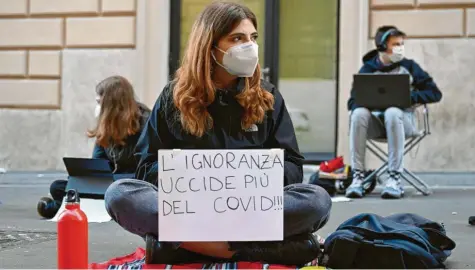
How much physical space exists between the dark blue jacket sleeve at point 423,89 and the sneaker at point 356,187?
2.75 ft

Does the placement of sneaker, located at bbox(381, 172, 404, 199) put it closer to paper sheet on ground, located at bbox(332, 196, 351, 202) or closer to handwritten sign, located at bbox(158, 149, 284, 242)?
paper sheet on ground, located at bbox(332, 196, 351, 202)

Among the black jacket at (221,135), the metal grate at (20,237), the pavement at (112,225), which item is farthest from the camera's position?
the metal grate at (20,237)

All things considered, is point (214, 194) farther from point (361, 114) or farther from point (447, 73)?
point (447, 73)

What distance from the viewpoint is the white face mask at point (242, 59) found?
3730mm

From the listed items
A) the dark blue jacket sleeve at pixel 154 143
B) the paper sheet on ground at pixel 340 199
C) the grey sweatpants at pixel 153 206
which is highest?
the dark blue jacket sleeve at pixel 154 143

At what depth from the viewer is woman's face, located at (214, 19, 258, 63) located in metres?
3.77

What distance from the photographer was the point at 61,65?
10.2m

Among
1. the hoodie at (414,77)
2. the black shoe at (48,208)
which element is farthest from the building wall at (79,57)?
the black shoe at (48,208)

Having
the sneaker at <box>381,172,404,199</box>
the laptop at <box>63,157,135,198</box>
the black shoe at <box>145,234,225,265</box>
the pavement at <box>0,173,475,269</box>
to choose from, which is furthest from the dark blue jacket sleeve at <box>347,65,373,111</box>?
the black shoe at <box>145,234,225,265</box>

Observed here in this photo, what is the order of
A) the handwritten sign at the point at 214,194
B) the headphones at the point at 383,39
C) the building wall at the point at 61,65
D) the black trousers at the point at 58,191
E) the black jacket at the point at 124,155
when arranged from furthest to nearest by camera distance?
1. the building wall at the point at 61,65
2. the headphones at the point at 383,39
3. the black trousers at the point at 58,191
4. the black jacket at the point at 124,155
5. the handwritten sign at the point at 214,194

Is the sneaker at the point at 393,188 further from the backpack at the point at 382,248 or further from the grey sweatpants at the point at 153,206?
the grey sweatpants at the point at 153,206

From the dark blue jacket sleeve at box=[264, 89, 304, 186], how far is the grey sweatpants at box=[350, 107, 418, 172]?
4.06 m

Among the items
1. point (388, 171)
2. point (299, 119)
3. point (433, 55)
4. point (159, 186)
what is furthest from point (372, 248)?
point (299, 119)

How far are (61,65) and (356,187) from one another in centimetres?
423
